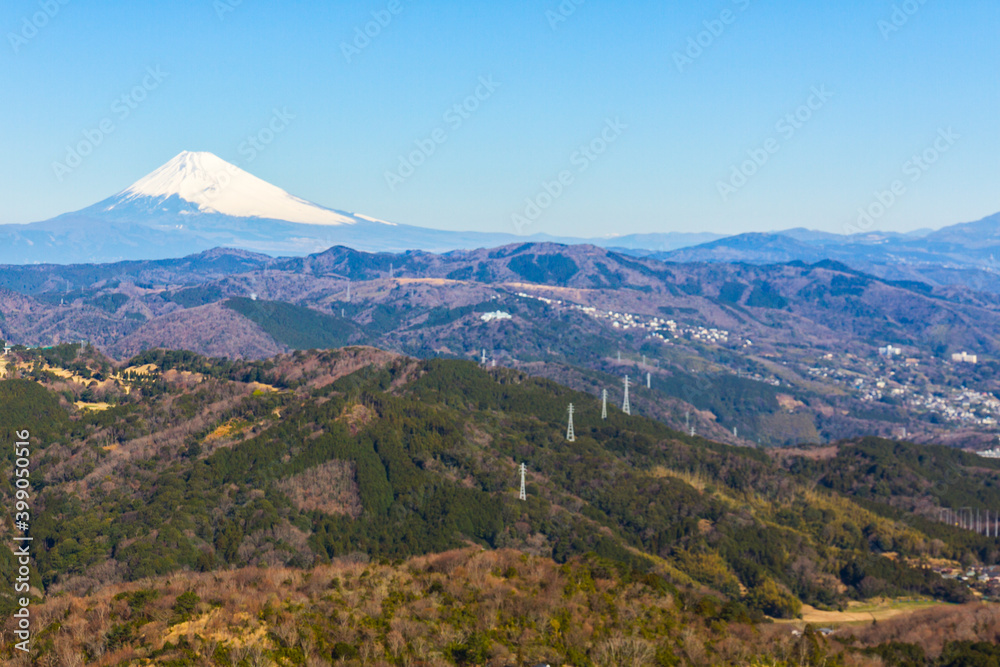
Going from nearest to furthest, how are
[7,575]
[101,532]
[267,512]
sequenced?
[7,575], [101,532], [267,512]

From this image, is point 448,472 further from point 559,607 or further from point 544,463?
point 559,607

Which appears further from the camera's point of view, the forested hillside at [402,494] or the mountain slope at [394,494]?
the mountain slope at [394,494]

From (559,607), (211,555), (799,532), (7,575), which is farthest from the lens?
(799,532)

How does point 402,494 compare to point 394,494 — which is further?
point 394,494

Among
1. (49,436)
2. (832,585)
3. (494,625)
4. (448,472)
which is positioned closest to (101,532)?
(49,436)

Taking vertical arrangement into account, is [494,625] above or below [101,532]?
above

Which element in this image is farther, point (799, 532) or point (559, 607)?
point (799, 532)

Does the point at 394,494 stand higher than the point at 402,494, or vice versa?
the point at 402,494

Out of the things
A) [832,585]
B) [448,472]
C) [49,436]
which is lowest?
[832,585]

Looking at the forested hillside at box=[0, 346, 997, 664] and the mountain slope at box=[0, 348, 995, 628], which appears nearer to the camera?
the forested hillside at box=[0, 346, 997, 664]

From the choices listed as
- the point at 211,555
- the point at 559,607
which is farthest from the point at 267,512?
the point at 559,607
